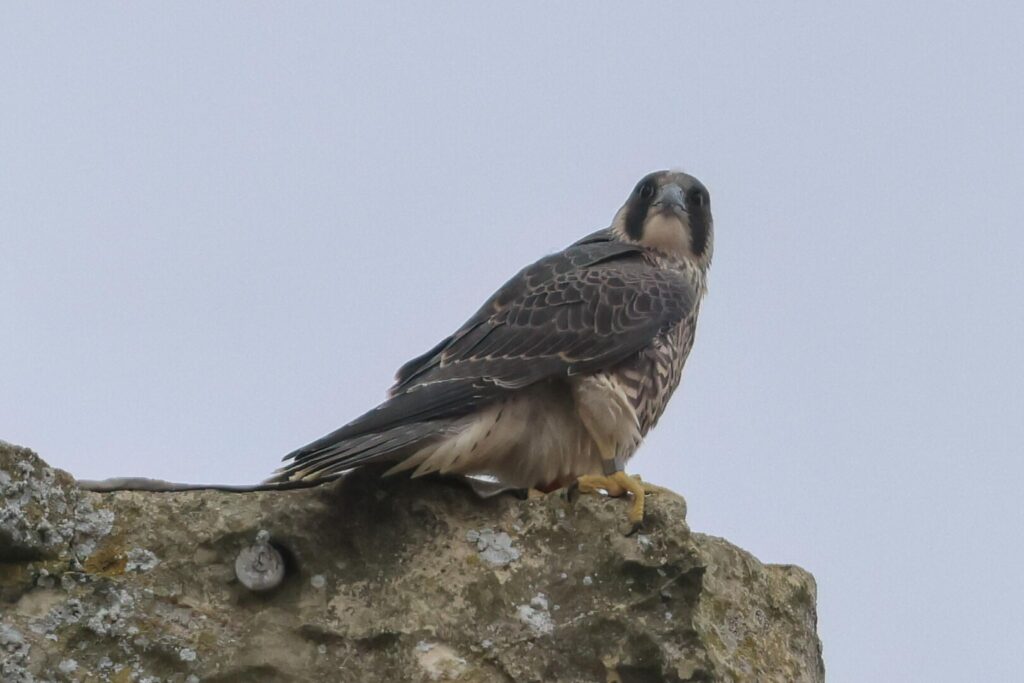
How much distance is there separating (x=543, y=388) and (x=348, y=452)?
86 centimetres

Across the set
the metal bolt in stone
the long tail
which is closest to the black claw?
the long tail

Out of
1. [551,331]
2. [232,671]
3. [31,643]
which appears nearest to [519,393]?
[551,331]

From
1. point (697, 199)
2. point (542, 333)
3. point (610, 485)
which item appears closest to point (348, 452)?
point (610, 485)

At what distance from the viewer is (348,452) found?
10.7 ft

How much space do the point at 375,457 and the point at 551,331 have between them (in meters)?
0.95

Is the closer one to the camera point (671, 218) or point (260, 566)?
point (260, 566)

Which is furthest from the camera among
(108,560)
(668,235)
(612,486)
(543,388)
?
(668,235)

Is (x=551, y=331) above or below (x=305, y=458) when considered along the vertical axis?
above

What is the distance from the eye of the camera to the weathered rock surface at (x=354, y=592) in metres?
2.73

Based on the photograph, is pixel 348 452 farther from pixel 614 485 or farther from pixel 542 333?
pixel 542 333

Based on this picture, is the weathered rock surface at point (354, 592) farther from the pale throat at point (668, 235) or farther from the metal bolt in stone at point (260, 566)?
the pale throat at point (668, 235)

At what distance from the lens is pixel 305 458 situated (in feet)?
10.9

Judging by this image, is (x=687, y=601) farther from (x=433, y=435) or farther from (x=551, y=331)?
Result: (x=551, y=331)

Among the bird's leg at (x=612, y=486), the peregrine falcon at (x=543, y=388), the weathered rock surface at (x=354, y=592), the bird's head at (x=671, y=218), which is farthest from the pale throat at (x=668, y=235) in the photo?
the weathered rock surface at (x=354, y=592)
